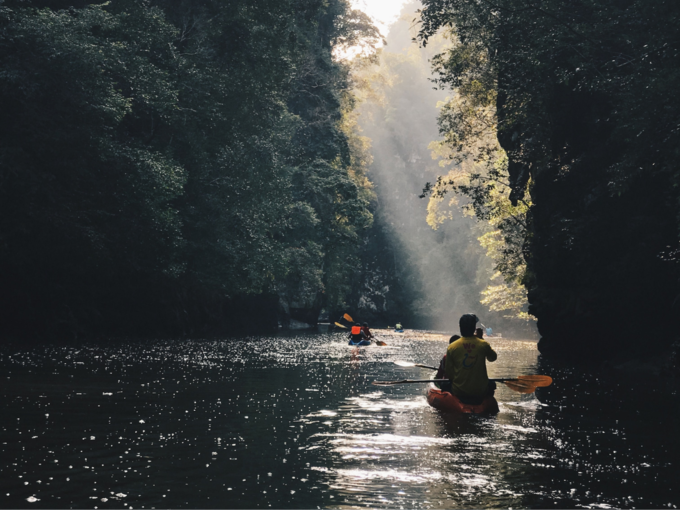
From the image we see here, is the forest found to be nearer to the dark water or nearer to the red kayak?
the dark water

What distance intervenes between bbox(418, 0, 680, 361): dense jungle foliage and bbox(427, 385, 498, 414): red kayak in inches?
332

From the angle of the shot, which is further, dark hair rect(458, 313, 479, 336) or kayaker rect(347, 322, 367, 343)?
kayaker rect(347, 322, 367, 343)

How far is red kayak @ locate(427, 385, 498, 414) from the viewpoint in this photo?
12156 millimetres

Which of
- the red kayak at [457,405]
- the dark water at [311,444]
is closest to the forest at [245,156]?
the dark water at [311,444]

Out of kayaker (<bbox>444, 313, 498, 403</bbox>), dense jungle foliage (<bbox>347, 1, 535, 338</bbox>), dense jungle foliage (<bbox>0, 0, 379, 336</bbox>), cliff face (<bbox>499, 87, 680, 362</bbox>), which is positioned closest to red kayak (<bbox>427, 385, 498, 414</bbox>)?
kayaker (<bbox>444, 313, 498, 403</bbox>)

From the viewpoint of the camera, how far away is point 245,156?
37.1m

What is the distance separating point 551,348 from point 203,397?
688 inches

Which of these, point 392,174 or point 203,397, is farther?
point 392,174

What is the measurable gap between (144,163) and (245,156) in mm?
10112

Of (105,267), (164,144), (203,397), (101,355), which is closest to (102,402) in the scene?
(203,397)

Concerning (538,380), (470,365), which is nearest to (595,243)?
(538,380)

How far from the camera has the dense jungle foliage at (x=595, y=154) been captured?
60.5 feet

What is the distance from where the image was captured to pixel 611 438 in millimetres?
10250

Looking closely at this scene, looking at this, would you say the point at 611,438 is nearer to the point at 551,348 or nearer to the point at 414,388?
the point at 414,388
